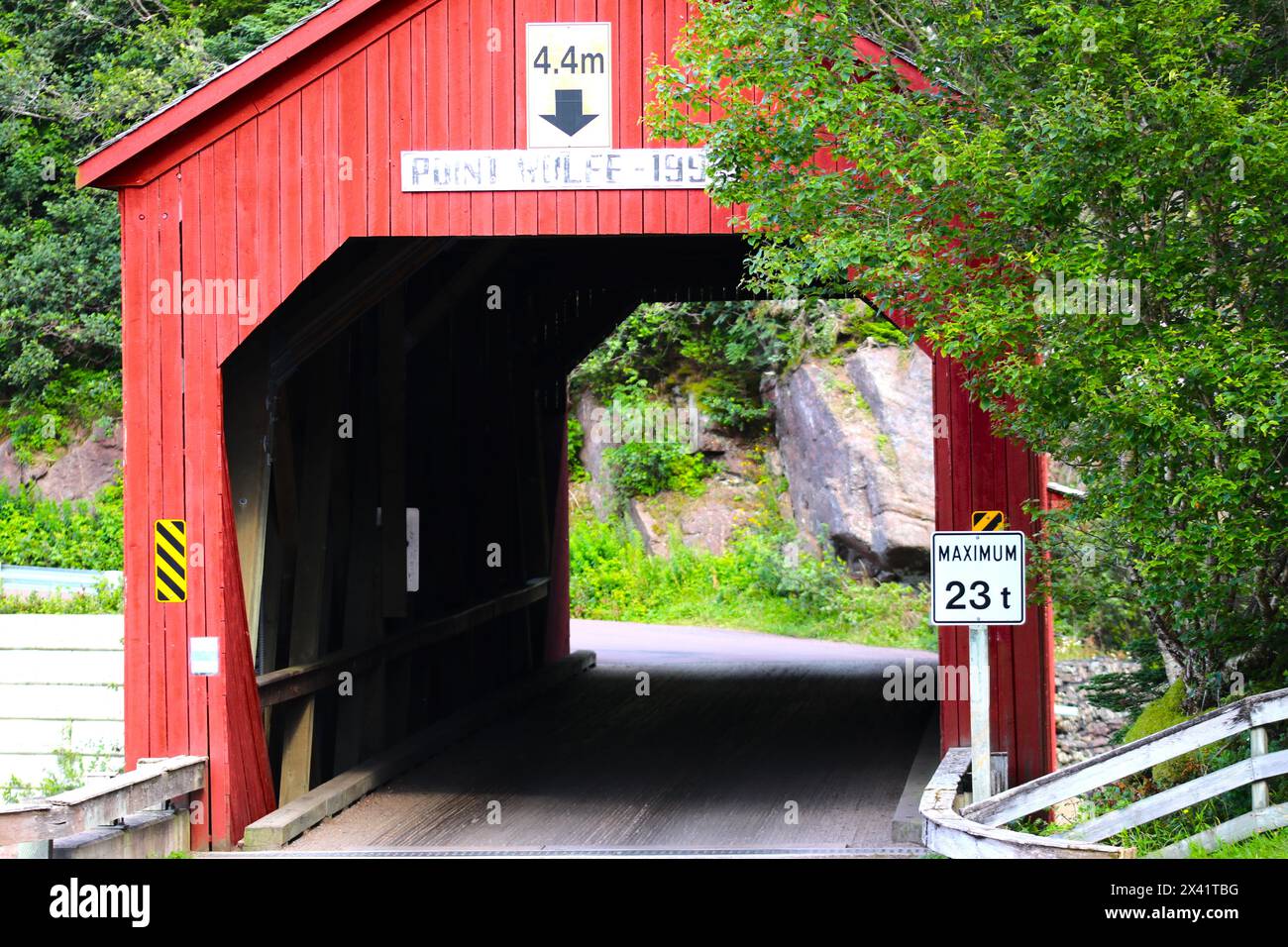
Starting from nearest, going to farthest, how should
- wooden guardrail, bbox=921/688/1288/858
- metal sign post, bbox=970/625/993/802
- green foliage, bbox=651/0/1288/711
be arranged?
wooden guardrail, bbox=921/688/1288/858, green foliage, bbox=651/0/1288/711, metal sign post, bbox=970/625/993/802

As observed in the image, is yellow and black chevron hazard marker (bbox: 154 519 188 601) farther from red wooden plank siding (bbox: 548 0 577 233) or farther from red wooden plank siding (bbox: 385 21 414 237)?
red wooden plank siding (bbox: 548 0 577 233)

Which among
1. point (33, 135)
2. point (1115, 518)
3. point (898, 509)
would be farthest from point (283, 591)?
point (33, 135)

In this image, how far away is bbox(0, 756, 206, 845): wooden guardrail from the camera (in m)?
7.41

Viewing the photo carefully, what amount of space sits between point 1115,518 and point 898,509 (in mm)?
13872

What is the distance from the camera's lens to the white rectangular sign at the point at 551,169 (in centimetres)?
930

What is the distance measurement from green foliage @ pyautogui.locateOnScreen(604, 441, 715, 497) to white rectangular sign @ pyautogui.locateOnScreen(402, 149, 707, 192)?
1682cm

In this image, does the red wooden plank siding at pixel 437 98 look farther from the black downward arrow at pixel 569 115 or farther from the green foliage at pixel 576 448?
the green foliage at pixel 576 448

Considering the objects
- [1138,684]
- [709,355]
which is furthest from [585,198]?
[709,355]

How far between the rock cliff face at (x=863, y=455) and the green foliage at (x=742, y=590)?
552 millimetres

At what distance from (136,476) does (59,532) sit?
16.0 meters
